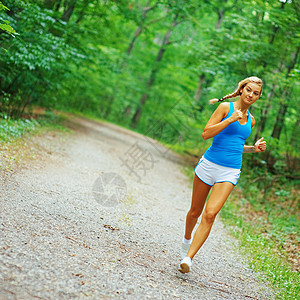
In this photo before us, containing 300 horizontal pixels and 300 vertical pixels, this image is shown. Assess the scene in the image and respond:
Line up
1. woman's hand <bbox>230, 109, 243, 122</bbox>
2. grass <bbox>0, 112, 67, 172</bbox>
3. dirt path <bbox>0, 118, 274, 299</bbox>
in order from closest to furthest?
1. dirt path <bbox>0, 118, 274, 299</bbox>
2. woman's hand <bbox>230, 109, 243, 122</bbox>
3. grass <bbox>0, 112, 67, 172</bbox>

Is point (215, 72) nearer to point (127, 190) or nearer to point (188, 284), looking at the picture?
point (127, 190)

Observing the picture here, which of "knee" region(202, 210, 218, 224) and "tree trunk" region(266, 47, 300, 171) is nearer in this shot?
"knee" region(202, 210, 218, 224)

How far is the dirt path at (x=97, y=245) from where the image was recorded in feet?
9.62

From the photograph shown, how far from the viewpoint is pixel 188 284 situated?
3.68 metres

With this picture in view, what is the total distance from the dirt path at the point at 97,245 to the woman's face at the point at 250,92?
6.58 ft

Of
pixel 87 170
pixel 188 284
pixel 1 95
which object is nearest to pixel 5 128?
pixel 87 170

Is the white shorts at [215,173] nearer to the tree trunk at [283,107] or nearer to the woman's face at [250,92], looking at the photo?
the woman's face at [250,92]

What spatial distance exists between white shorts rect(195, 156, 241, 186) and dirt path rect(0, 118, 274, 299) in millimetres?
1080

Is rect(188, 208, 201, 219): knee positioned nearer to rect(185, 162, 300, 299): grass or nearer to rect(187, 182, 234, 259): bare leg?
rect(187, 182, 234, 259): bare leg

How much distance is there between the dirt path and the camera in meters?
2.93

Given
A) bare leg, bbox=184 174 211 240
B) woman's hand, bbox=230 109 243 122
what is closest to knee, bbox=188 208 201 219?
bare leg, bbox=184 174 211 240

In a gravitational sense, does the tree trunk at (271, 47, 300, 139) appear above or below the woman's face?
above

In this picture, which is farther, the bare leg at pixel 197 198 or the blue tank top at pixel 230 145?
the bare leg at pixel 197 198

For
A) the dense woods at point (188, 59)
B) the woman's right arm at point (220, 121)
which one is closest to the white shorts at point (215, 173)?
the woman's right arm at point (220, 121)
